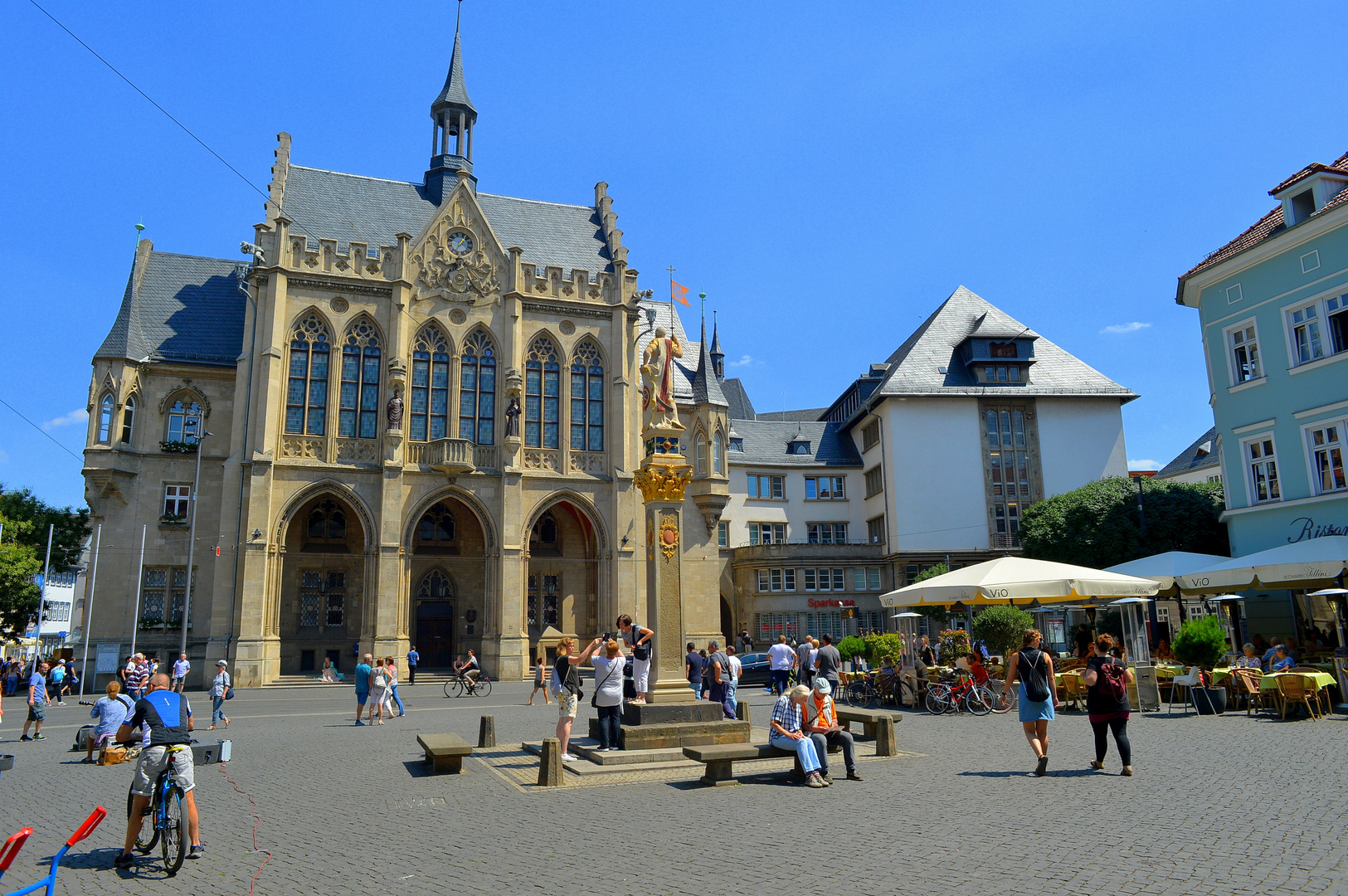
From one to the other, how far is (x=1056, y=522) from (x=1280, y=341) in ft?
44.9

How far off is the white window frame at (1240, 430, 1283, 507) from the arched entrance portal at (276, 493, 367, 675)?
1282 inches

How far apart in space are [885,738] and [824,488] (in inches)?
1494

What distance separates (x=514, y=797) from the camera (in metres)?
10.5

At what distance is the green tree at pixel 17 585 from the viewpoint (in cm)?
3816

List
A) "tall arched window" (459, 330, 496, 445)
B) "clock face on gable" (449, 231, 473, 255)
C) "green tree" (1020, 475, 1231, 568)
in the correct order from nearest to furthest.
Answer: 1. "green tree" (1020, 475, 1231, 568)
2. "tall arched window" (459, 330, 496, 445)
3. "clock face on gable" (449, 231, 473, 255)

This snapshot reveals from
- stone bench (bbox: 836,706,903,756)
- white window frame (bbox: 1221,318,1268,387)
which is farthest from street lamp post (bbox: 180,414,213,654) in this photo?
white window frame (bbox: 1221,318,1268,387)

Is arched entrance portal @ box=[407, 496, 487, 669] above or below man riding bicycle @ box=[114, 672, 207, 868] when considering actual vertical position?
above

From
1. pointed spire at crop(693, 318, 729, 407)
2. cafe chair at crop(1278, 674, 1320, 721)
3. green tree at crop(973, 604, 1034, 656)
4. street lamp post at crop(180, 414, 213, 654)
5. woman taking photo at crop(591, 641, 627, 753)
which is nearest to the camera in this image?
woman taking photo at crop(591, 641, 627, 753)

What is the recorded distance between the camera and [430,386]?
3859 cm

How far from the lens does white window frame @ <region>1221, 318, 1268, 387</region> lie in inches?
1024

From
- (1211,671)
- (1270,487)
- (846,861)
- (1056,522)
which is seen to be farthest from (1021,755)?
(1056,522)

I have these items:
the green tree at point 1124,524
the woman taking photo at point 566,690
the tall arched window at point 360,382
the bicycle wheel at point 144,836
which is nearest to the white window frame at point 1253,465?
the green tree at point 1124,524

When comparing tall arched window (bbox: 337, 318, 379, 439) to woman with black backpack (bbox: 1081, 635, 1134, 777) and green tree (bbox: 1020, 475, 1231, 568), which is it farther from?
woman with black backpack (bbox: 1081, 635, 1134, 777)

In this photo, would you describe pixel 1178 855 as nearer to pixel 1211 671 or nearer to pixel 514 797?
pixel 514 797
